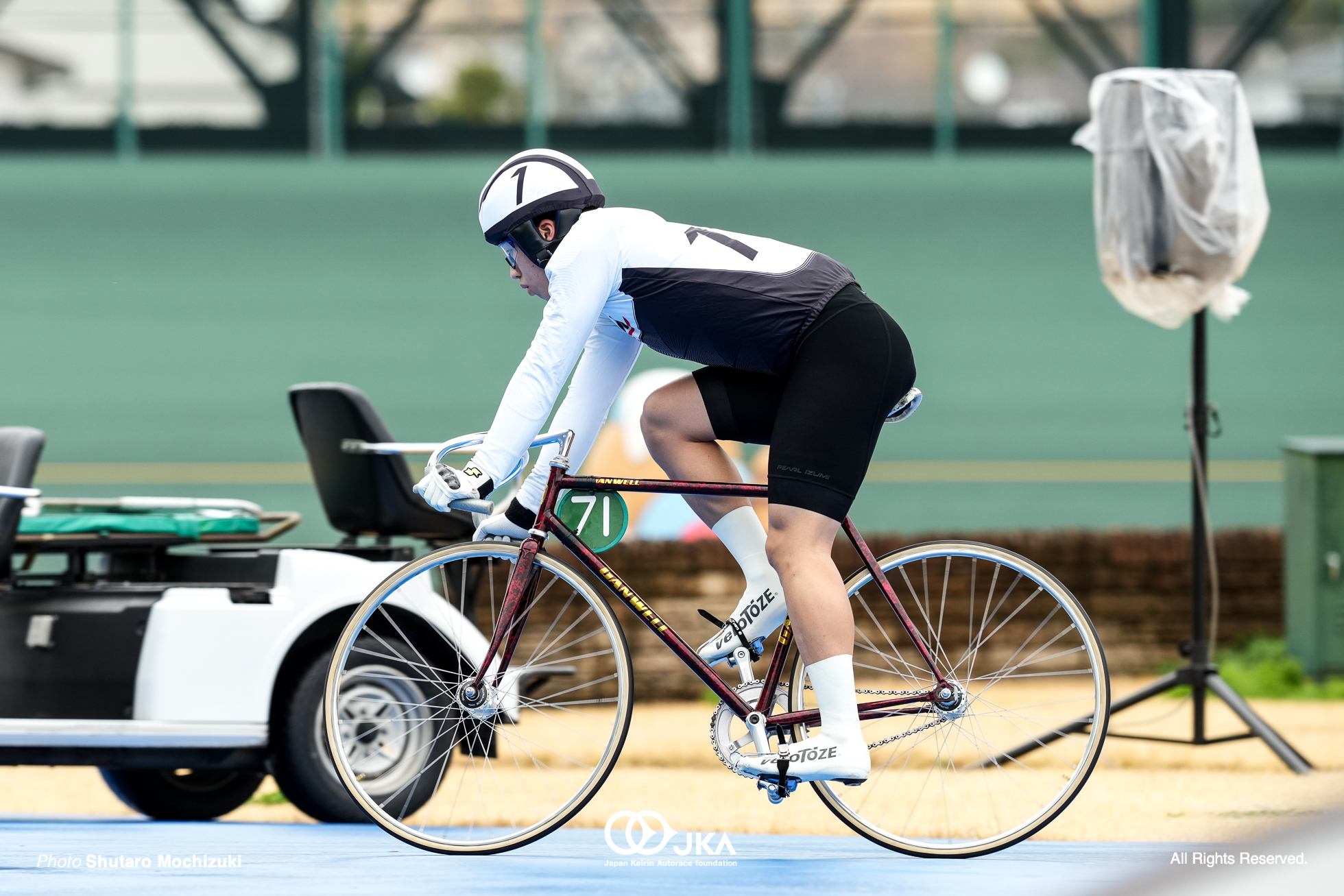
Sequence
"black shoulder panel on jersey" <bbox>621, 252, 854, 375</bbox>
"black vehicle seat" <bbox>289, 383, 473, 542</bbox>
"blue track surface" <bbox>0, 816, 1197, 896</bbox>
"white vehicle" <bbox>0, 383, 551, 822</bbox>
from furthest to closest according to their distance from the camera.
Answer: "black vehicle seat" <bbox>289, 383, 473, 542</bbox>, "white vehicle" <bbox>0, 383, 551, 822</bbox>, "black shoulder panel on jersey" <bbox>621, 252, 854, 375</bbox>, "blue track surface" <bbox>0, 816, 1197, 896</bbox>

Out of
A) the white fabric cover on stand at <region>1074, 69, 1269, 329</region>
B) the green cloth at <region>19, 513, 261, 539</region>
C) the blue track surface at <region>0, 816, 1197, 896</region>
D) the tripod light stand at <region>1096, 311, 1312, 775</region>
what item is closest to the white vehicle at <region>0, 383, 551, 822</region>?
the green cloth at <region>19, 513, 261, 539</region>

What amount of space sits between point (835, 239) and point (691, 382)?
8.60 meters

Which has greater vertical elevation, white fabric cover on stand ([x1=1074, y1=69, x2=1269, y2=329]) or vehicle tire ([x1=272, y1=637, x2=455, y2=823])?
white fabric cover on stand ([x1=1074, y1=69, x2=1269, y2=329])

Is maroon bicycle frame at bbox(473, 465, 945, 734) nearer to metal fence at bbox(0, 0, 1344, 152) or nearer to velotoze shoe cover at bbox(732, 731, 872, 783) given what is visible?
velotoze shoe cover at bbox(732, 731, 872, 783)

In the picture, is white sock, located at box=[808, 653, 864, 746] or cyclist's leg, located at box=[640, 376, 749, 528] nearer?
white sock, located at box=[808, 653, 864, 746]

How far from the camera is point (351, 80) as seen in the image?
12.1 metres

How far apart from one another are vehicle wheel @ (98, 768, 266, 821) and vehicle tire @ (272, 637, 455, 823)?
588 mm

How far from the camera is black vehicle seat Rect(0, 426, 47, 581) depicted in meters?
4.40

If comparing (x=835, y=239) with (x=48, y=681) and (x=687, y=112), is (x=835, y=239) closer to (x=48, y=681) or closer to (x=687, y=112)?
(x=687, y=112)

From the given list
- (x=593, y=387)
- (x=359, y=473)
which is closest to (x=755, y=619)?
(x=593, y=387)

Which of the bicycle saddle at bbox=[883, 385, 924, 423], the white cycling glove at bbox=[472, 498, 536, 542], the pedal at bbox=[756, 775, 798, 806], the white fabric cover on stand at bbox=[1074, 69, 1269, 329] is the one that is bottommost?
the pedal at bbox=[756, 775, 798, 806]

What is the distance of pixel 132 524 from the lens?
4.56 metres

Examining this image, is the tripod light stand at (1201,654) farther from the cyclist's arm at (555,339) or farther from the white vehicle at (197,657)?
the cyclist's arm at (555,339)

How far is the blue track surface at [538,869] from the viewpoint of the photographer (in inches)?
125
